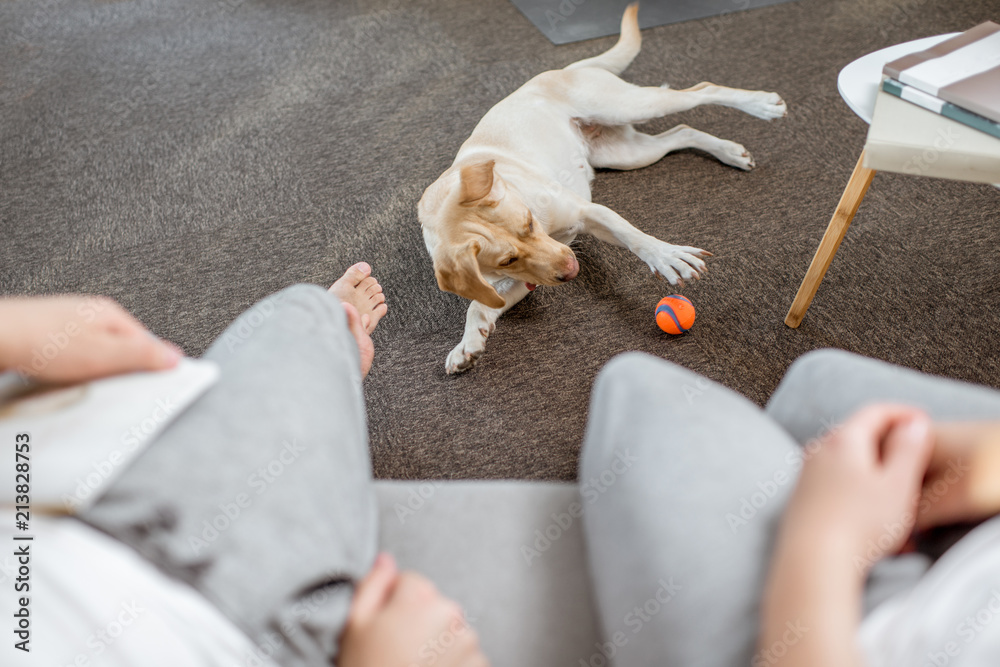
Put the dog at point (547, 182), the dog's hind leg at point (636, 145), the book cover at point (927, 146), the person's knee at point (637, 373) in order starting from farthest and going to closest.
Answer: the dog's hind leg at point (636, 145)
the dog at point (547, 182)
the book cover at point (927, 146)
the person's knee at point (637, 373)

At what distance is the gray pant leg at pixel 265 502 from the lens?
0.65 metres

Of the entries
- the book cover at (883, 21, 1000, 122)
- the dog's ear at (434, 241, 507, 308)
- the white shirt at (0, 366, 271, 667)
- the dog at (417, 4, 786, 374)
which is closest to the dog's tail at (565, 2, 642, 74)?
the dog at (417, 4, 786, 374)

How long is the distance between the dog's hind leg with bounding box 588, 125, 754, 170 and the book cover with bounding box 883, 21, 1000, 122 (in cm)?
95

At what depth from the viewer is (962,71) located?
1.34 metres

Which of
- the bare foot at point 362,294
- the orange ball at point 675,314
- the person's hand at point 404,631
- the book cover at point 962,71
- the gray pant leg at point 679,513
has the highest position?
the book cover at point 962,71

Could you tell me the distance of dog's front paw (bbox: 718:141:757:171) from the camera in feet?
7.50

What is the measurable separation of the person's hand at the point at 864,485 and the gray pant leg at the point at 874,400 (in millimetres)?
49

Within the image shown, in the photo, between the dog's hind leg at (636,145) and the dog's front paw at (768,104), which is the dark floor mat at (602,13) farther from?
the dog's front paw at (768,104)

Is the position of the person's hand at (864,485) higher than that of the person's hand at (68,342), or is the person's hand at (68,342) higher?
the person's hand at (68,342)

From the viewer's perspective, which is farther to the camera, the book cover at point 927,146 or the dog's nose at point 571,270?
the dog's nose at point 571,270

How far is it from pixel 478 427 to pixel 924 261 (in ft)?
4.56

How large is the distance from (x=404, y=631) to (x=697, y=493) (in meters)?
0.34

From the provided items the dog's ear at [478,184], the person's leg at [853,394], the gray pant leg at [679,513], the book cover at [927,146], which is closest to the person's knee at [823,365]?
the person's leg at [853,394]

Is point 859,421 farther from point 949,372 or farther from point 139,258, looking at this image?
point 139,258
